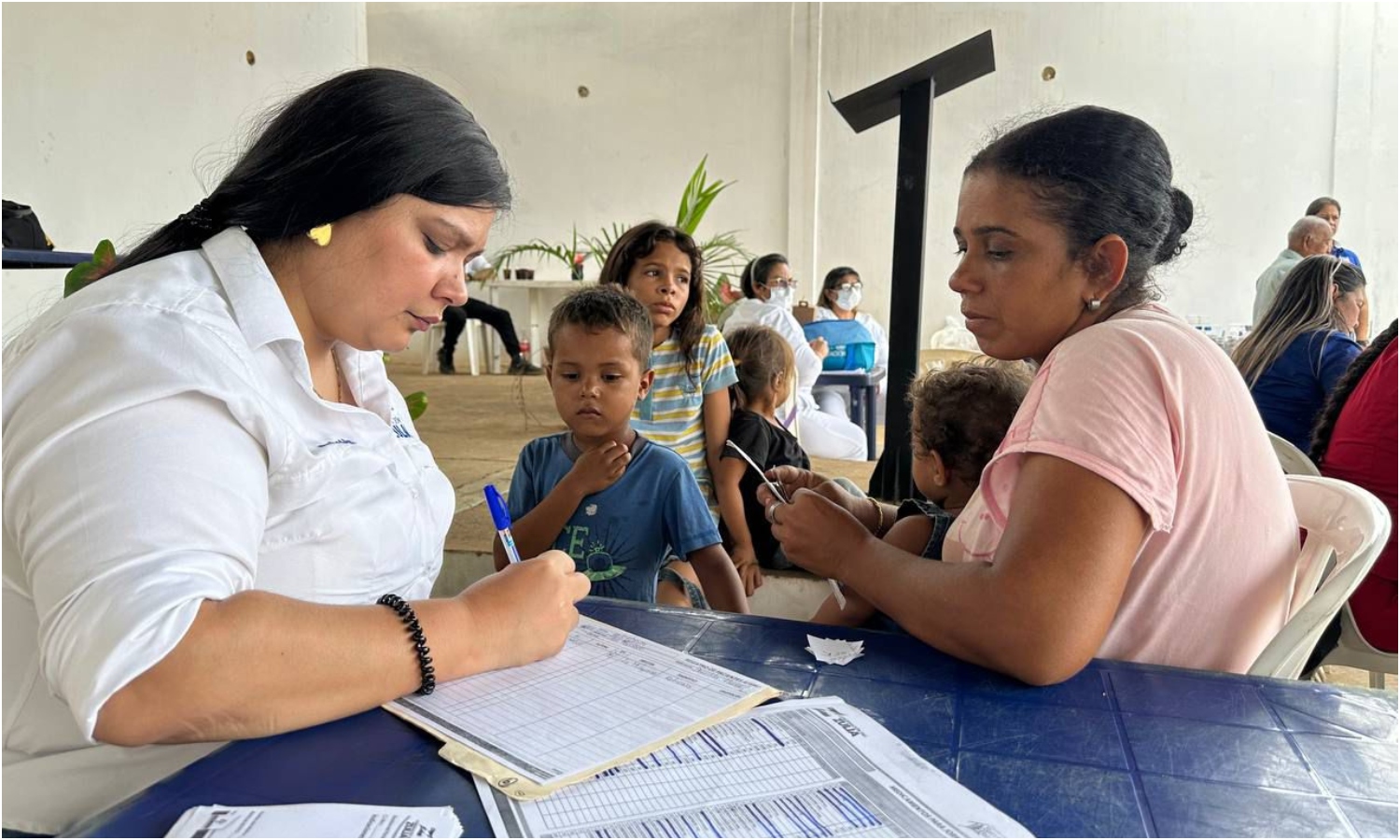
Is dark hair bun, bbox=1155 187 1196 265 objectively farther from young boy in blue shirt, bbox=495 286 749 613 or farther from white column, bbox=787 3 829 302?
white column, bbox=787 3 829 302

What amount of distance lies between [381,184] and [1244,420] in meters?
0.92

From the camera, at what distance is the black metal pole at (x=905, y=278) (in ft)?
8.82

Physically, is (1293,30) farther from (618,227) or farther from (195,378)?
(195,378)

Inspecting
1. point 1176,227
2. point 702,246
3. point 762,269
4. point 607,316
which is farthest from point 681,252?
point 702,246

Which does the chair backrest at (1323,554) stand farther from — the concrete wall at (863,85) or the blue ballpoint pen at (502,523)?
the concrete wall at (863,85)

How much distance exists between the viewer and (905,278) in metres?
→ 2.78

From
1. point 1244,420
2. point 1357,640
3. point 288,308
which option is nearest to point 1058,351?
point 1244,420

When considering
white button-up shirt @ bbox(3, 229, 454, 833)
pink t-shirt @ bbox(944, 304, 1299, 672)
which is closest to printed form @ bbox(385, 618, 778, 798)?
white button-up shirt @ bbox(3, 229, 454, 833)

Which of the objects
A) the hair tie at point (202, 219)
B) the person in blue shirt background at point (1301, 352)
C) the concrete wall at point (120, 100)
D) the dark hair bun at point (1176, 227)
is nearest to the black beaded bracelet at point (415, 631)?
the hair tie at point (202, 219)

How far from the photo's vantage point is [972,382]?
1.69 metres

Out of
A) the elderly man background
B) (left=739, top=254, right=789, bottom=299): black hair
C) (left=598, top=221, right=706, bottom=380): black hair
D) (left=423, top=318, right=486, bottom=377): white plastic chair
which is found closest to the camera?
(left=598, top=221, right=706, bottom=380): black hair

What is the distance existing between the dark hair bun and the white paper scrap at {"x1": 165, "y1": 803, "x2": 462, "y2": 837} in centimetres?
102

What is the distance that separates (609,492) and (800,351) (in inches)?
105

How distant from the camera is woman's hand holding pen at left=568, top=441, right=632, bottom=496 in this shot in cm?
174
